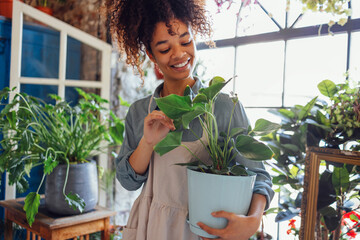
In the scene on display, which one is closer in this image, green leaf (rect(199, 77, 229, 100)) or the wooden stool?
green leaf (rect(199, 77, 229, 100))

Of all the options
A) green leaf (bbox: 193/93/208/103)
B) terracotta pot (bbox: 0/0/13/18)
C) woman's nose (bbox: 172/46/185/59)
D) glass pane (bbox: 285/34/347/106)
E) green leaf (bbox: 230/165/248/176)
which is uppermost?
terracotta pot (bbox: 0/0/13/18)

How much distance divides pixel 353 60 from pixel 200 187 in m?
1.40

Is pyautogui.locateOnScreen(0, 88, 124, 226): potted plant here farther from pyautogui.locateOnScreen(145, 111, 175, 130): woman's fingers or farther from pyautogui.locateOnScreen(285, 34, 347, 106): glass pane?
pyautogui.locateOnScreen(285, 34, 347, 106): glass pane

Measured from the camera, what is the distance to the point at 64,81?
8.80 feet

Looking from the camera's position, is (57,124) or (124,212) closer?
(57,124)

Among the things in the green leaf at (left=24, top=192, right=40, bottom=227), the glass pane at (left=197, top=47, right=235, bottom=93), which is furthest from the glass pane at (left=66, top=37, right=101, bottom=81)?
the green leaf at (left=24, top=192, right=40, bottom=227)

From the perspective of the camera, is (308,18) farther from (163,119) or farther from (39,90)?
(39,90)

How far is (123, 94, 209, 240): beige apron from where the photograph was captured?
1.05m

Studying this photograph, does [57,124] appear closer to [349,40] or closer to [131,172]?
[131,172]

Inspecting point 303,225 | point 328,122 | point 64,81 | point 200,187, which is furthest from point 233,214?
point 64,81

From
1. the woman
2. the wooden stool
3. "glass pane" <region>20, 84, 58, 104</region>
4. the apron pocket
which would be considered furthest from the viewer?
"glass pane" <region>20, 84, 58, 104</region>

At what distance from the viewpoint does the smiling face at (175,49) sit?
Result: 1.05 meters

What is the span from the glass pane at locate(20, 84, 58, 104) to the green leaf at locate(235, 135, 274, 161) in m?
2.26

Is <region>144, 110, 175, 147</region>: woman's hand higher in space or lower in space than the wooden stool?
higher
